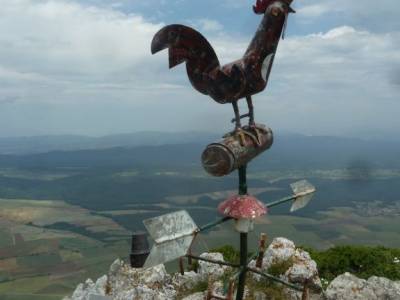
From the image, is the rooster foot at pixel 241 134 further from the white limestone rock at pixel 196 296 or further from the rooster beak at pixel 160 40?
the white limestone rock at pixel 196 296

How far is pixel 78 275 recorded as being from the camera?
256 feet

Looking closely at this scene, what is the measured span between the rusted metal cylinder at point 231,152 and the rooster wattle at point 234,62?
158 millimetres

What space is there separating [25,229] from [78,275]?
46042 millimetres

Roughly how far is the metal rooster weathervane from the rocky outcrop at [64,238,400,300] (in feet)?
13.0

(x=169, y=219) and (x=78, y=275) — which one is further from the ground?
(x=169, y=219)

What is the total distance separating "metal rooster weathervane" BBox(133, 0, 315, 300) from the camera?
5867 mm

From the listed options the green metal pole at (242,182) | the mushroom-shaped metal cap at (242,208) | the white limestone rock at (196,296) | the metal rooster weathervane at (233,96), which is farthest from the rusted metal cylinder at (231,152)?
the white limestone rock at (196,296)

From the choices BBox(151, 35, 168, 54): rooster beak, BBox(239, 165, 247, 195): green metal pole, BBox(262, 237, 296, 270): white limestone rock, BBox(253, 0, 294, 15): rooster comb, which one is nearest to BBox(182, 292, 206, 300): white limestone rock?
BBox(262, 237, 296, 270): white limestone rock

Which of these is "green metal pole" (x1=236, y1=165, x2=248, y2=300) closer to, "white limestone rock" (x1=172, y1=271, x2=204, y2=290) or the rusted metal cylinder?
the rusted metal cylinder

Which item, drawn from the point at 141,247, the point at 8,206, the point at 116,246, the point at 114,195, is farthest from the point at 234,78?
the point at 114,195

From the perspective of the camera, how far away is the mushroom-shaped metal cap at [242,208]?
605 centimetres

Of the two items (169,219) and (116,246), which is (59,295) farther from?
(169,219)

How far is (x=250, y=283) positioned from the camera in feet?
35.6

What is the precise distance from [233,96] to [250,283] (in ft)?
19.5
